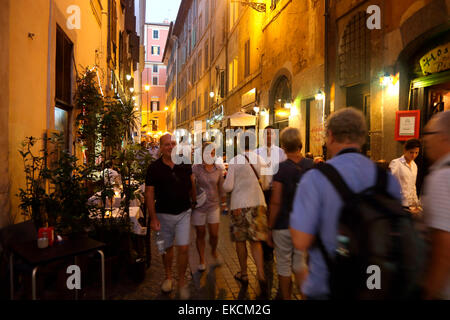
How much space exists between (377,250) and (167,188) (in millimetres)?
2738

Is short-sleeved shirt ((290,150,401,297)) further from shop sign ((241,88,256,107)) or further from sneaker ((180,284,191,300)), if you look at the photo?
shop sign ((241,88,256,107))

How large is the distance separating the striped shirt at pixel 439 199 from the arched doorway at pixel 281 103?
1057cm

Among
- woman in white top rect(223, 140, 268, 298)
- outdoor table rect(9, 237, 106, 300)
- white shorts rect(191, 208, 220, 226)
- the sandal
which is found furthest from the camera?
white shorts rect(191, 208, 220, 226)

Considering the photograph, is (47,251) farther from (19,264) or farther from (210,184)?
(210,184)

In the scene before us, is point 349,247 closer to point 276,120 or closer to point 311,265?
point 311,265

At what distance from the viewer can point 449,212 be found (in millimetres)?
1852

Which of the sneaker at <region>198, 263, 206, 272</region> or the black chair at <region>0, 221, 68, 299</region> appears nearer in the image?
the black chair at <region>0, 221, 68, 299</region>

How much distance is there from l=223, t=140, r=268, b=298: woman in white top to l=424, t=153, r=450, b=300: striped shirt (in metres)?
2.29

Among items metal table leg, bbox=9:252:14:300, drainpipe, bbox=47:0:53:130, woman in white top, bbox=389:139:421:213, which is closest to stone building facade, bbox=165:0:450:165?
woman in white top, bbox=389:139:421:213

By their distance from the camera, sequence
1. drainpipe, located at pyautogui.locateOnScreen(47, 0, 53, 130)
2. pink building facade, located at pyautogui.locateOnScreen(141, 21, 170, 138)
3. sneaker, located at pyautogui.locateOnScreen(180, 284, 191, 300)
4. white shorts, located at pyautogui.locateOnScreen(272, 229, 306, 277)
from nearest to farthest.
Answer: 1. white shorts, located at pyautogui.locateOnScreen(272, 229, 306, 277)
2. sneaker, located at pyautogui.locateOnScreen(180, 284, 191, 300)
3. drainpipe, located at pyautogui.locateOnScreen(47, 0, 53, 130)
4. pink building facade, located at pyautogui.locateOnScreen(141, 21, 170, 138)

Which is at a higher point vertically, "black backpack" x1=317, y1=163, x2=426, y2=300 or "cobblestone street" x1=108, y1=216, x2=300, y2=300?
"black backpack" x1=317, y1=163, x2=426, y2=300

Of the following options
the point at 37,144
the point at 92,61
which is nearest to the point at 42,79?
the point at 37,144

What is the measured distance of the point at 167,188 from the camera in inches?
155

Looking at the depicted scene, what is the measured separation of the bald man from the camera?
3938mm
